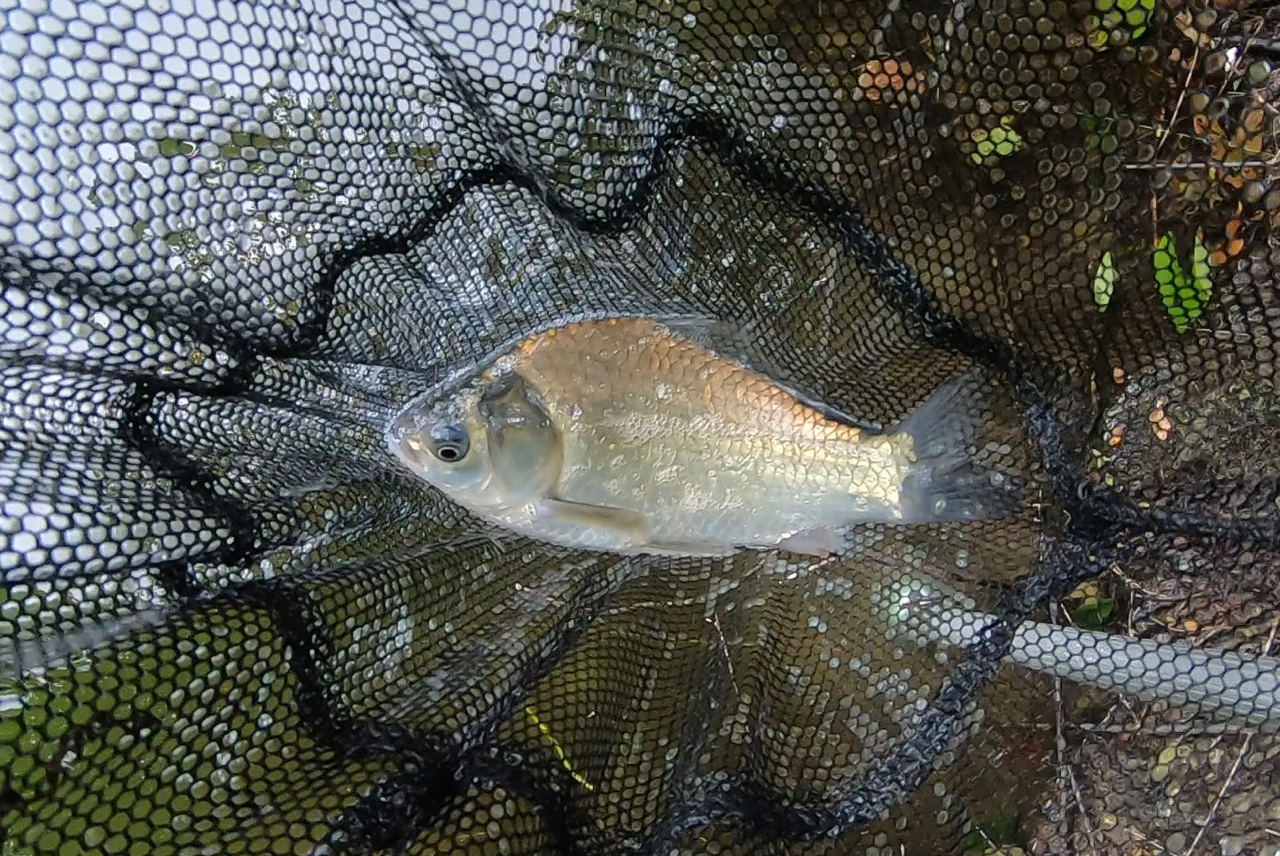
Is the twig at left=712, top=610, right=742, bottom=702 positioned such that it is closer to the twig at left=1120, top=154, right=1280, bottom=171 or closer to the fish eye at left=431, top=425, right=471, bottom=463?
the fish eye at left=431, top=425, right=471, bottom=463

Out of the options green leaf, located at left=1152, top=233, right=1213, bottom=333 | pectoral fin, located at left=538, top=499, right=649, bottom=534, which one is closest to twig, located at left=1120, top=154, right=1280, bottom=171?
green leaf, located at left=1152, top=233, right=1213, bottom=333

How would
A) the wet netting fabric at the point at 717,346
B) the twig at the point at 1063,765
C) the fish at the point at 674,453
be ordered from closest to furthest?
the wet netting fabric at the point at 717,346, the fish at the point at 674,453, the twig at the point at 1063,765

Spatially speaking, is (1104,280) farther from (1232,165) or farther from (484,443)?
(484,443)

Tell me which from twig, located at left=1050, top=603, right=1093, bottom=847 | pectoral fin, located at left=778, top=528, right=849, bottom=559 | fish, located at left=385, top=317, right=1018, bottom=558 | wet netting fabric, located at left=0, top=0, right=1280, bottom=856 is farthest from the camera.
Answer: twig, located at left=1050, top=603, right=1093, bottom=847

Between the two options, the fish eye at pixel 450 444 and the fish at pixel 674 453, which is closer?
the fish eye at pixel 450 444

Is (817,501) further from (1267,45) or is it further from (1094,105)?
(1267,45)

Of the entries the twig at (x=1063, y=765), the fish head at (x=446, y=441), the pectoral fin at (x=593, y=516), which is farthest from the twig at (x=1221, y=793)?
the fish head at (x=446, y=441)

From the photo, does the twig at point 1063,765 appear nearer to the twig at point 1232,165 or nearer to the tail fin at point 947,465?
the tail fin at point 947,465
